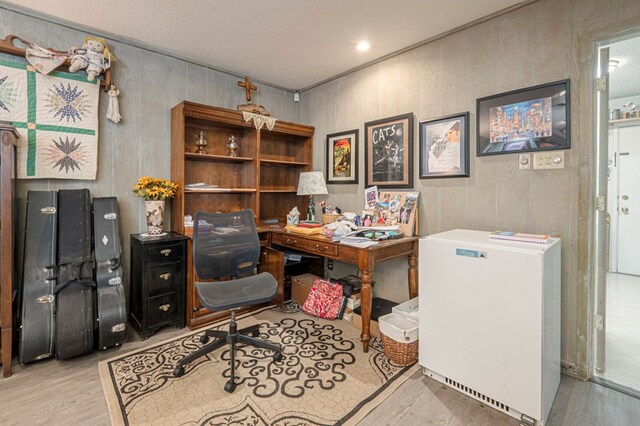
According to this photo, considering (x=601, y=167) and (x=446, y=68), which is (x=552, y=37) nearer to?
(x=446, y=68)

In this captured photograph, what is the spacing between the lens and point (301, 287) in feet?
10.2

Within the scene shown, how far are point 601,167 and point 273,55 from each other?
8.89 feet

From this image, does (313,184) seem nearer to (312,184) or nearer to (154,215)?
(312,184)

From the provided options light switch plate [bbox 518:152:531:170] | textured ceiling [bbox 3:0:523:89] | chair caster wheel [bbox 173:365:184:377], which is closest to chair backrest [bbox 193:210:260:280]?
chair caster wheel [bbox 173:365:184:377]

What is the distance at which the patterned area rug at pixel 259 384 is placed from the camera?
1.58 metres

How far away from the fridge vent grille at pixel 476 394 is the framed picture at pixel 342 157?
6.63ft

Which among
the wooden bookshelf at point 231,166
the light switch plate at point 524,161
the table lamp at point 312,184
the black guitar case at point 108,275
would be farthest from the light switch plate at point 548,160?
→ the black guitar case at point 108,275

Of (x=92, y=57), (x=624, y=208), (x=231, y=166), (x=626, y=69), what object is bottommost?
(x=624, y=208)

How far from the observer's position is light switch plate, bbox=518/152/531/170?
2061mm

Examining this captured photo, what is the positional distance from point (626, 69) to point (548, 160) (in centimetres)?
231

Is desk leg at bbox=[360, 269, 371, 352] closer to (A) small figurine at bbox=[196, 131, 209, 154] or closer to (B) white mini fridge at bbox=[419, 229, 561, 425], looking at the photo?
(B) white mini fridge at bbox=[419, 229, 561, 425]

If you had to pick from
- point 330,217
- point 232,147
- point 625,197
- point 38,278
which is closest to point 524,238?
point 330,217

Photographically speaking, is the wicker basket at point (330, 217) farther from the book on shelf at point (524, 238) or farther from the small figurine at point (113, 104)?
the small figurine at point (113, 104)

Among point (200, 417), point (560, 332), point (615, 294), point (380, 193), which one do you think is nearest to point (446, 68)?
point (380, 193)
